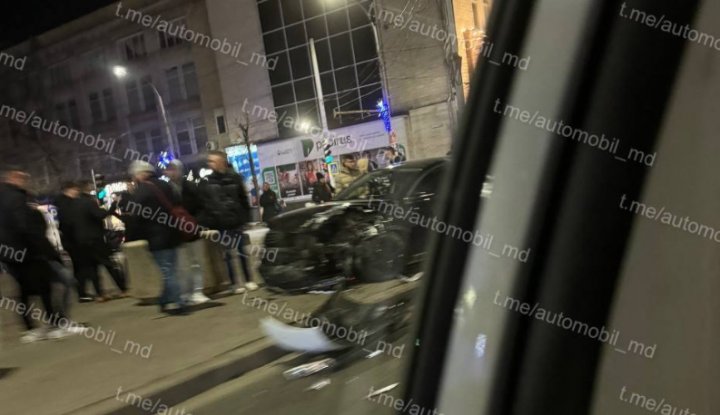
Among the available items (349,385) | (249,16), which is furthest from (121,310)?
(249,16)

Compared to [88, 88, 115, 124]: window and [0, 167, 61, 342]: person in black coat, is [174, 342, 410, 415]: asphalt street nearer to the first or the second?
[0, 167, 61, 342]: person in black coat

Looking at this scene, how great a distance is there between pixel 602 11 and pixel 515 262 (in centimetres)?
44

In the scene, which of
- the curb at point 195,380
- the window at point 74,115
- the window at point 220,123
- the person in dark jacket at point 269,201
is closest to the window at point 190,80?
the window at point 220,123

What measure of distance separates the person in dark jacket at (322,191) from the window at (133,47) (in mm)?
28679

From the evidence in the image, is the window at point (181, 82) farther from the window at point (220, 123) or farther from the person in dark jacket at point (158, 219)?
the person in dark jacket at point (158, 219)

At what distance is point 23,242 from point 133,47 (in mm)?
30936

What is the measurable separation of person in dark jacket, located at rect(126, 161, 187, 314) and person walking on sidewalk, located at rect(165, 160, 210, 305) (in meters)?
0.12

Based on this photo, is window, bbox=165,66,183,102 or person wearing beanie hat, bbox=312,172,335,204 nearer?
person wearing beanie hat, bbox=312,172,335,204

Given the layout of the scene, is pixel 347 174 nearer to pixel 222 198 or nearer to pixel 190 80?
pixel 222 198

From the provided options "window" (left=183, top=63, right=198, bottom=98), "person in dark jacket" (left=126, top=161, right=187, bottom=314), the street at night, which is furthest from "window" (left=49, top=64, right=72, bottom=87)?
"person in dark jacket" (left=126, top=161, right=187, bottom=314)

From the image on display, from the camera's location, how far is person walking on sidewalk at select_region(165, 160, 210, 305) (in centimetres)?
635

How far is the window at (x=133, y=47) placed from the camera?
32344mm

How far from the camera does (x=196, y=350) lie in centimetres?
501

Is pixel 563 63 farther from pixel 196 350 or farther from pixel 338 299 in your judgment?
pixel 196 350
